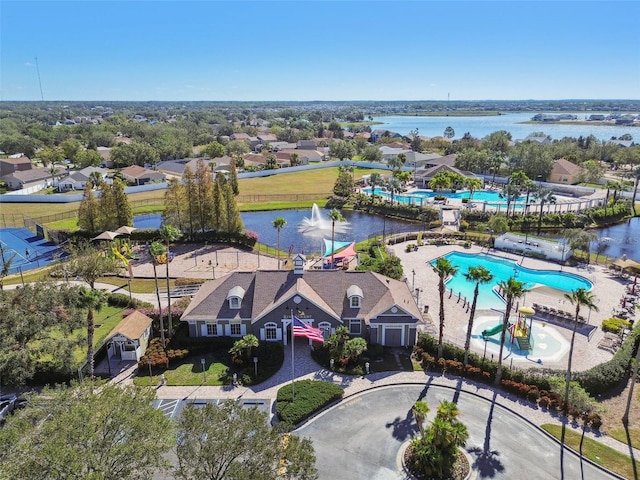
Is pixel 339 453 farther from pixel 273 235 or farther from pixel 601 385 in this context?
pixel 273 235

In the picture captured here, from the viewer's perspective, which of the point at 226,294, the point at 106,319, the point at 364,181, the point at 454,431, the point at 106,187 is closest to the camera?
the point at 454,431

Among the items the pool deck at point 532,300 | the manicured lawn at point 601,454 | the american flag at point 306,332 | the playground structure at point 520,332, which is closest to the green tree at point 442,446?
the manicured lawn at point 601,454

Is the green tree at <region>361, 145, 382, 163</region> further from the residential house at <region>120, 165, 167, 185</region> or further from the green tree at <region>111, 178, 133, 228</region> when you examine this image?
the green tree at <region>111, 178, 133, 228</region>

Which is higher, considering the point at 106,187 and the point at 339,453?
the point at 106,187

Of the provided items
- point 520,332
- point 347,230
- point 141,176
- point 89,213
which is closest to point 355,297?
point 520,332

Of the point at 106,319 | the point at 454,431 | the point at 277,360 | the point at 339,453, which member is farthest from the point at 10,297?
the point at 454,431

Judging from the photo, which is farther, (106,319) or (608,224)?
(608,224)

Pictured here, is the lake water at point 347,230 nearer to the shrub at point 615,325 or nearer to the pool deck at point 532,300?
the pool deck at point 532,300
